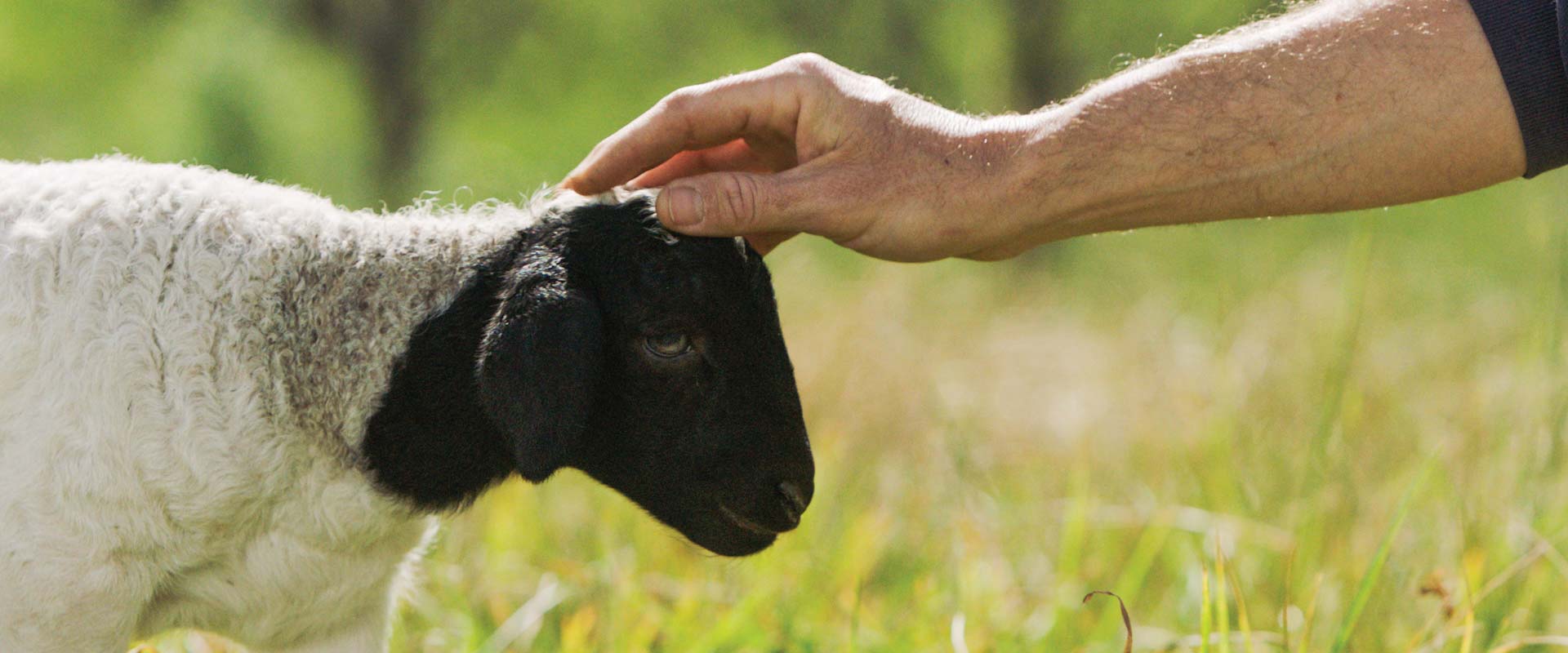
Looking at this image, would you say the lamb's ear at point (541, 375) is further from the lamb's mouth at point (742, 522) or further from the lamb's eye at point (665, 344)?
the lamb's mouth at point (742, 522)

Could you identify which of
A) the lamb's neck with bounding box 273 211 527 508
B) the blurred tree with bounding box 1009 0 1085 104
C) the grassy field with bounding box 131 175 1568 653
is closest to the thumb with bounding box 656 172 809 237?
the lamb's neck with bounding box 273 211 527 508

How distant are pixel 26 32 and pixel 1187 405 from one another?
7947mm

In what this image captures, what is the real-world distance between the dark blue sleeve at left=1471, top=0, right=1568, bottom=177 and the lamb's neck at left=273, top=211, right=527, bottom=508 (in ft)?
6.99

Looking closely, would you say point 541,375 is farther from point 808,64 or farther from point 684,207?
point 808,64

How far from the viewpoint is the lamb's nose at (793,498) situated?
8.61 feet

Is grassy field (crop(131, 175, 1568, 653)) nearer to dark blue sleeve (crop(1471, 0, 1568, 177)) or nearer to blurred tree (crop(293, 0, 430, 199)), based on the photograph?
dark blue sleeve (crop(1471, 0, 1568, 177))

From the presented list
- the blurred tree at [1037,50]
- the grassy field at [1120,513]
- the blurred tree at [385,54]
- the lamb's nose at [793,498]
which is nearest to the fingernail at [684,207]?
the lamb's nose at [793,498]

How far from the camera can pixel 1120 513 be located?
4824mm

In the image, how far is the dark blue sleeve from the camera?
2676mm

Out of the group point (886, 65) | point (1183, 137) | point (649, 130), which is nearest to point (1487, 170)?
point (1183, 137)

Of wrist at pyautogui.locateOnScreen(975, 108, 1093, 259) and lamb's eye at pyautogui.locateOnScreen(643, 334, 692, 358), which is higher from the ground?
wrist at pyautogui.locateOnScreen(975, 108, 1093, 259)

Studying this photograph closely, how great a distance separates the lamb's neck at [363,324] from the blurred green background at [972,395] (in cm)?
72

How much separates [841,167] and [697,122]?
0.39 metres

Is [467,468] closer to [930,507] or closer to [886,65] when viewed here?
[930,507]
